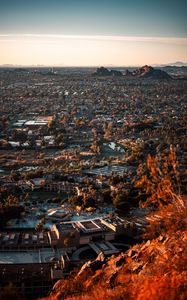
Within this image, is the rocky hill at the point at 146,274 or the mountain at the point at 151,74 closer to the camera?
the rocky hill at the point at 146,274

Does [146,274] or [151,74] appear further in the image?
[151,74]

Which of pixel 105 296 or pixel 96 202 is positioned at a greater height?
pixel 105 296

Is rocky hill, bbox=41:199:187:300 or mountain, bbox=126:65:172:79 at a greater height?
mountain, bbox=126:65:172:79

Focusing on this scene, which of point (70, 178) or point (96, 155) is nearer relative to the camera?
point (70, 178)

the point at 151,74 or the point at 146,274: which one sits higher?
the point at 151,74

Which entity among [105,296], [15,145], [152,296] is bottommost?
[15,145]

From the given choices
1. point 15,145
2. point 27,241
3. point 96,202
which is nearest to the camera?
point 27,241

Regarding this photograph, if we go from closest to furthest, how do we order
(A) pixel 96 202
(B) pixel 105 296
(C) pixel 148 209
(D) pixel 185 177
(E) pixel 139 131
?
(B) pixel 105 296
(C) pixel 148 209
(A) pixel 96 202
(D) pixel 185 177
(E) pixel 139 131

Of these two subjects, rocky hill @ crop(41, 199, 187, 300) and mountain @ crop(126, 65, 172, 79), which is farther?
mountain @ crop(126, 65, 172, 79)

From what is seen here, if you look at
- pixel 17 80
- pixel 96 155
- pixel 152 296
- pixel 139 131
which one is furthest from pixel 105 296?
pixel 17 80

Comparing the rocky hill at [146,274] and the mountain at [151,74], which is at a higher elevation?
the mountain at [151,74]

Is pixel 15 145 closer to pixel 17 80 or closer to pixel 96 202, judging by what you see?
pixel 96 202
